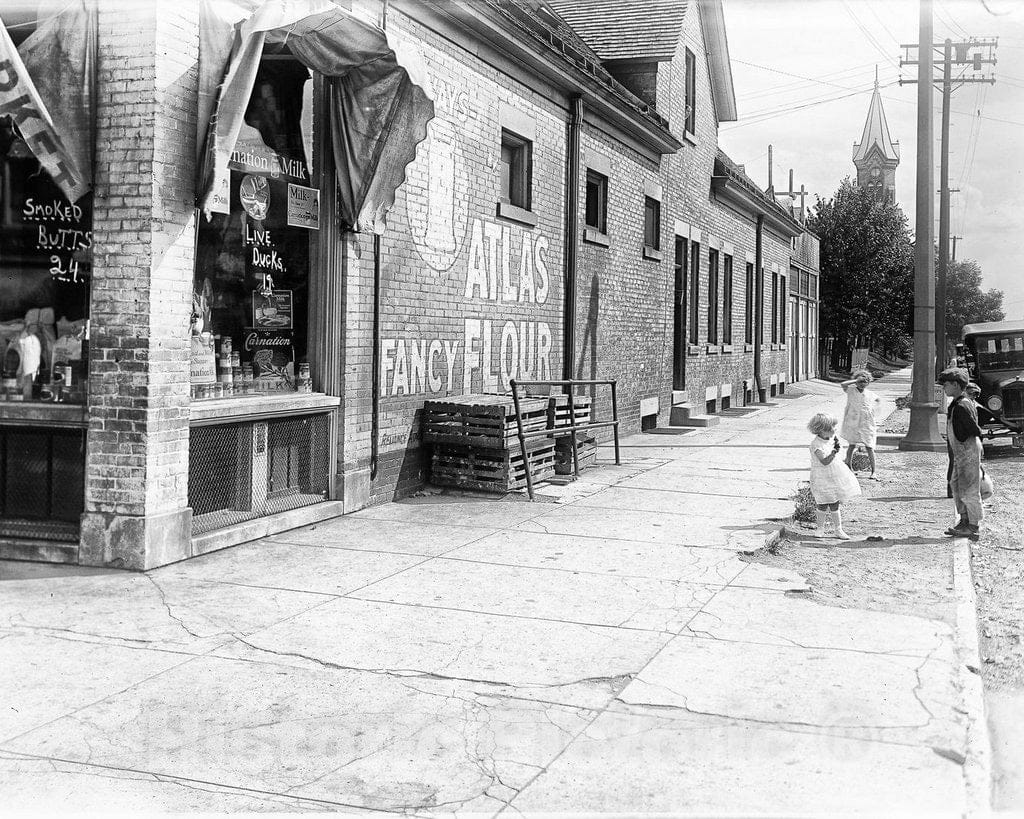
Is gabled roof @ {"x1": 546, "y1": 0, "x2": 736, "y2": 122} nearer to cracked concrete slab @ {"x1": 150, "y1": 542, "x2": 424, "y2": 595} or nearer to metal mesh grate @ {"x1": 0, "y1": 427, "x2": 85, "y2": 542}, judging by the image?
cracked concrete slab @ {"x1": 150, "y1": 542, "x2": 424, "y2": 595}

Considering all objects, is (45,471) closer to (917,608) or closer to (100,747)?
(100,747)

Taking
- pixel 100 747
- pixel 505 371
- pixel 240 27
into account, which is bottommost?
pixel 100 747

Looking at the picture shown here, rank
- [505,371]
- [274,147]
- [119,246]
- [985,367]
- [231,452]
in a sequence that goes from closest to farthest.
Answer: [119,246], [231,452], [274,147], [505,371], [985,367]

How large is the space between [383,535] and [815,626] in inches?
151

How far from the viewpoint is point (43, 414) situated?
7234 mm

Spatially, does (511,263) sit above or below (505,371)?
above

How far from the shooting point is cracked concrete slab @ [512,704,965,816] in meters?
3.55

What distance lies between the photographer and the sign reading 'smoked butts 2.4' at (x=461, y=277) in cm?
1038

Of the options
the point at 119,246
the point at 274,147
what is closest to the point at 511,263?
the point at 274,147

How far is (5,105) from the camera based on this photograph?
676 cm

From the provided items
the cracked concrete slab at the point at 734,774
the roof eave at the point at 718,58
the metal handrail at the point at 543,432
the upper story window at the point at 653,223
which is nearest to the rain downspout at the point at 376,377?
the metal handrail at the point at 543,432

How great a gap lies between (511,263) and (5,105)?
6.79 metres

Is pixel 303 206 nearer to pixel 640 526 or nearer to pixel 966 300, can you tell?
pixel 640 526

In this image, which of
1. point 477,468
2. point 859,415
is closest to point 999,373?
point 859,415
